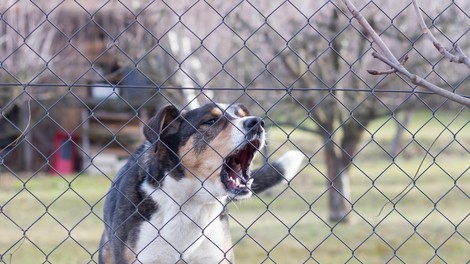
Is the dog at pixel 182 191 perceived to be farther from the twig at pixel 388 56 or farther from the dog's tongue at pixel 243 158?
the twig at pixel 388 56

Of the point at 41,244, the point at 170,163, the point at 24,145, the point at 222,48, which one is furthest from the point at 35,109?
the point at 170,163

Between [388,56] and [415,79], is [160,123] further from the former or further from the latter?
[415,79]

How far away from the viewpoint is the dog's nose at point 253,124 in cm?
461

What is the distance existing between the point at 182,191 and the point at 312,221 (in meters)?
7.32

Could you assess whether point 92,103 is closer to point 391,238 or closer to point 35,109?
point 35,109

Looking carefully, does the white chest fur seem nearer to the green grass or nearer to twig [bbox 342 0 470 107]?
the green grass

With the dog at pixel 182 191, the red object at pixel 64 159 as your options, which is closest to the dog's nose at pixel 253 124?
the dog at pixel 182 191

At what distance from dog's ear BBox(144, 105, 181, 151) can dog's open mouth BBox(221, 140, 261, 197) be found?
13.9 inches

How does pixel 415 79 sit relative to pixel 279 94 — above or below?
above

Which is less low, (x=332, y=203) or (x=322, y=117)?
(x=322, y=117)

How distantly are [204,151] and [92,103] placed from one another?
43.8ft

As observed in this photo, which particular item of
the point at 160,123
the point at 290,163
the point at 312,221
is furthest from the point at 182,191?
the point at 312,221

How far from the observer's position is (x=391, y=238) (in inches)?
406

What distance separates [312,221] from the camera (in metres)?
12.1
